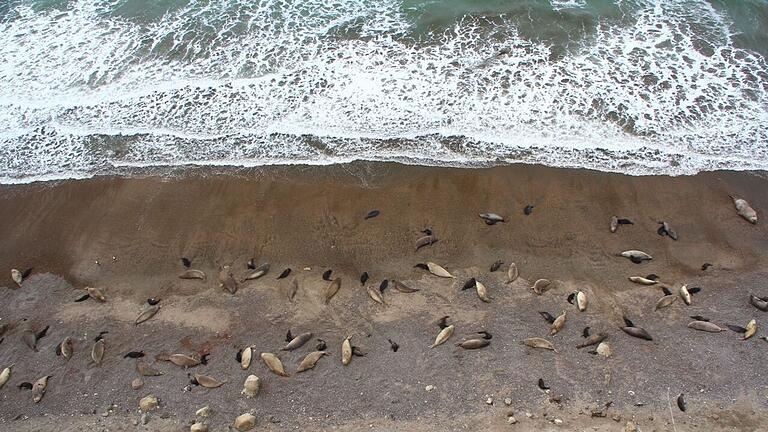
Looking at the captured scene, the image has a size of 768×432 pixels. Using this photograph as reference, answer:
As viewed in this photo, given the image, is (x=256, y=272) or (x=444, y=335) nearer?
(x=444, y=335)

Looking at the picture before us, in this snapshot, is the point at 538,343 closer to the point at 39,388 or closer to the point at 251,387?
the point at 251,387

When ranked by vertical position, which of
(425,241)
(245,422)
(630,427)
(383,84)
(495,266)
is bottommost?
(630,427)

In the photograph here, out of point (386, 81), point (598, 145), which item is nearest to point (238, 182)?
point (386, 81)

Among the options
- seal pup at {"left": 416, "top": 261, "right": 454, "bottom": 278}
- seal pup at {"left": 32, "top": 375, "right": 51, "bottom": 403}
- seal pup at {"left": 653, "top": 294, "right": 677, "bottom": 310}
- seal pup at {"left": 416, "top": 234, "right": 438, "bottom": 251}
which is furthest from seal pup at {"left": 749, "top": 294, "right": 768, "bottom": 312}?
seal pup at {"left": 32, "top": 375, "right": 51, "bottom": 403}

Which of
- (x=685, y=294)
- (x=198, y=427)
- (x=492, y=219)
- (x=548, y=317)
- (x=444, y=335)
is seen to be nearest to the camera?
(x=198, y=427)

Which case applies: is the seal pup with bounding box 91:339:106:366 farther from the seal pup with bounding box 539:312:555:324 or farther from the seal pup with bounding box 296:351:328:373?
the seal pup with bounding box 539:312:555:324

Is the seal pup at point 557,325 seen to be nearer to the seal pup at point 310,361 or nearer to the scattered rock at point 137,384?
the seal pup at point 310,361

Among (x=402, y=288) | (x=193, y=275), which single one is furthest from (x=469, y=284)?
(x=193, y=275)
